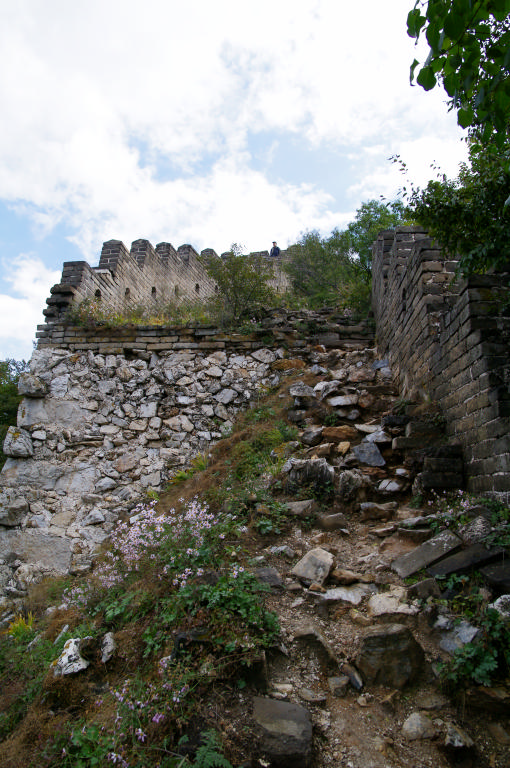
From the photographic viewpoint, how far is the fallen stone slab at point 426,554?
280 centimetres

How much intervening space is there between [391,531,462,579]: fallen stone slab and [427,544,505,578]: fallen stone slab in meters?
0.05

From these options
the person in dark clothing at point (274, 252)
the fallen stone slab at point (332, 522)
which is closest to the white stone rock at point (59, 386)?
the fallen stone slab at point (332, 522)

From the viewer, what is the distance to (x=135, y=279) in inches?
409

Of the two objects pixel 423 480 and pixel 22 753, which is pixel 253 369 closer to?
pixel 423 480

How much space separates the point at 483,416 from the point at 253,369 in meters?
4.37

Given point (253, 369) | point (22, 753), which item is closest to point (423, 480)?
point (22, 753)

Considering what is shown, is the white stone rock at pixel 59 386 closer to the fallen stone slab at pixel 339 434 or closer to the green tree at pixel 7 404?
the green tree at pixel 7 404

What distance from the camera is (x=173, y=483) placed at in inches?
243

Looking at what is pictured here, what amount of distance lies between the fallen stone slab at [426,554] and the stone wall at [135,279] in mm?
6684

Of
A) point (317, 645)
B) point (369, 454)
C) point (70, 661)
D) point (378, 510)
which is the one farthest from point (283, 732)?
point (369, 454)

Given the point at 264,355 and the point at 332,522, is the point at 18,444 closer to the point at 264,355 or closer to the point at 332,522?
the point at 264,355

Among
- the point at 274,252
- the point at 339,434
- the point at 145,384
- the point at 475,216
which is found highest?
the point at 274,252

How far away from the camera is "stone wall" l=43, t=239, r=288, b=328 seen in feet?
26.1

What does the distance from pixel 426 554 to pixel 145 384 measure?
5.22 metres
